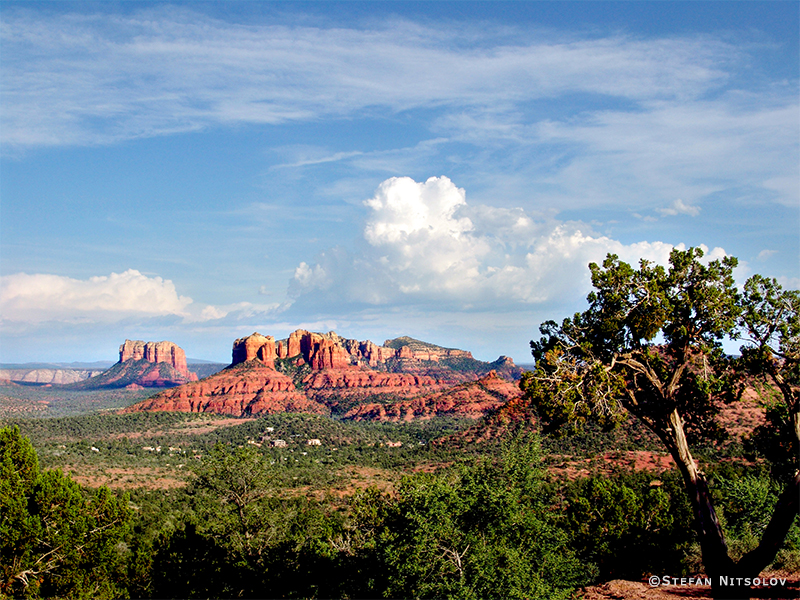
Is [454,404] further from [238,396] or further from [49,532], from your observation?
[49,532]

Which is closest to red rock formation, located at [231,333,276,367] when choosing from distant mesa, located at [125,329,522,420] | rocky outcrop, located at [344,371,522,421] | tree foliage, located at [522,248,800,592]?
distant mesa, located at [125,329,522,420]

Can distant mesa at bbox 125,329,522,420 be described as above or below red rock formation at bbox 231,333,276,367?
below

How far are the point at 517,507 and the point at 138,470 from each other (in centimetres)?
6880

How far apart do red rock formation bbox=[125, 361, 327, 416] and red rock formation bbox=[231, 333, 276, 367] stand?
8516 millimetres

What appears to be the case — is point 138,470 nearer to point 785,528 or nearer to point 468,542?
point 468,542

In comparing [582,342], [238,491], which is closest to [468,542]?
[582,342]

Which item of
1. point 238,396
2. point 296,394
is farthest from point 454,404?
point 238,396

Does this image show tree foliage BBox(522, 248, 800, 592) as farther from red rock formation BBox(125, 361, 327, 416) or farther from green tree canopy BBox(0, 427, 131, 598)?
red rock formation BBox(125, 361, 327, 416)

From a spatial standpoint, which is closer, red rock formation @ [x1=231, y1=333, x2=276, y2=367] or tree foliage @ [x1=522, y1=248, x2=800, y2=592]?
tree foliage @ [x1=522, y1=248, x2=800, y2=592]

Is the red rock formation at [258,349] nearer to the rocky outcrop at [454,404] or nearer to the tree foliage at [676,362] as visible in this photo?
the rocky outcrop at [454,404]

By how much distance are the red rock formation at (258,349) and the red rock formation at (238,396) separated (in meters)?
8.52

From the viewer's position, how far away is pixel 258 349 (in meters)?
190

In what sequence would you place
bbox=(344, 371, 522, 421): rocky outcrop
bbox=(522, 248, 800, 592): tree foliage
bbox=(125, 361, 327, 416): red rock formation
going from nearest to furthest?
bbox=(522, 248, 800, 592): tree foliage, bbox=(344, 371, 522, 421): rocky outcrop, bbox=(125, 361, 327, 416): red rock formation

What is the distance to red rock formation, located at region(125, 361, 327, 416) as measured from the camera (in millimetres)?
149500
